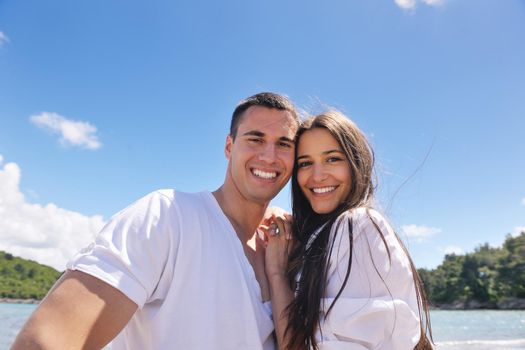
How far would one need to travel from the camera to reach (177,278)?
86.2 inches

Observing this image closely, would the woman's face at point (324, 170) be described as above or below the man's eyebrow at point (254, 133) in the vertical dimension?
below

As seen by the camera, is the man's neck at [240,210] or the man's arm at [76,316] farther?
the man's neck at [240,210]

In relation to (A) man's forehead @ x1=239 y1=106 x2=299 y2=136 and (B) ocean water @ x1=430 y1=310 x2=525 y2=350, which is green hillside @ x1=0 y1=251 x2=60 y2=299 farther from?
(A) man's forehead @ x1=239 y1=106 x2=299 y2=136

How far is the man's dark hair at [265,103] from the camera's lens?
3312 millimetres

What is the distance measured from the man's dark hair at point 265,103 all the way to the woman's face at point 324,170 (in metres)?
0.25

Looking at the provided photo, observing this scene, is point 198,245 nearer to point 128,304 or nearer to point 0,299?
point 128,304

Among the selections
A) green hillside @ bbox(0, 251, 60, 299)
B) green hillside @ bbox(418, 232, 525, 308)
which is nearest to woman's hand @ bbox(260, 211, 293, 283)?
green hillside @ bbox(418, 232, 525, 308)

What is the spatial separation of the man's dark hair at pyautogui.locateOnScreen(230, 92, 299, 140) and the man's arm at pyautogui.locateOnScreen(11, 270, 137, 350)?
193cm

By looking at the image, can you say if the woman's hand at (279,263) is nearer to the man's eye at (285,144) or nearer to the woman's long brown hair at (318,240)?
the woman's long brown hair at (318,240)

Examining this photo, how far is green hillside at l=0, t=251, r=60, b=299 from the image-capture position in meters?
85.2

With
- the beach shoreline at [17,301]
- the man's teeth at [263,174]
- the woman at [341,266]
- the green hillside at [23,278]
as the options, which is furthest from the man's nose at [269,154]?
the beach shoreline at [17,301]

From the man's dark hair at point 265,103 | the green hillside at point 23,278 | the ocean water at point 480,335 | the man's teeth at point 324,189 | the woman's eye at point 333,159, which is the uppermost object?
the green hillside at point 23,278

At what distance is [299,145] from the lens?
11.0 feet

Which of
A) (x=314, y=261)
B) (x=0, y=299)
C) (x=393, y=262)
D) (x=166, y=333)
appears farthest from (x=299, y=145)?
(x=0, y=299)
